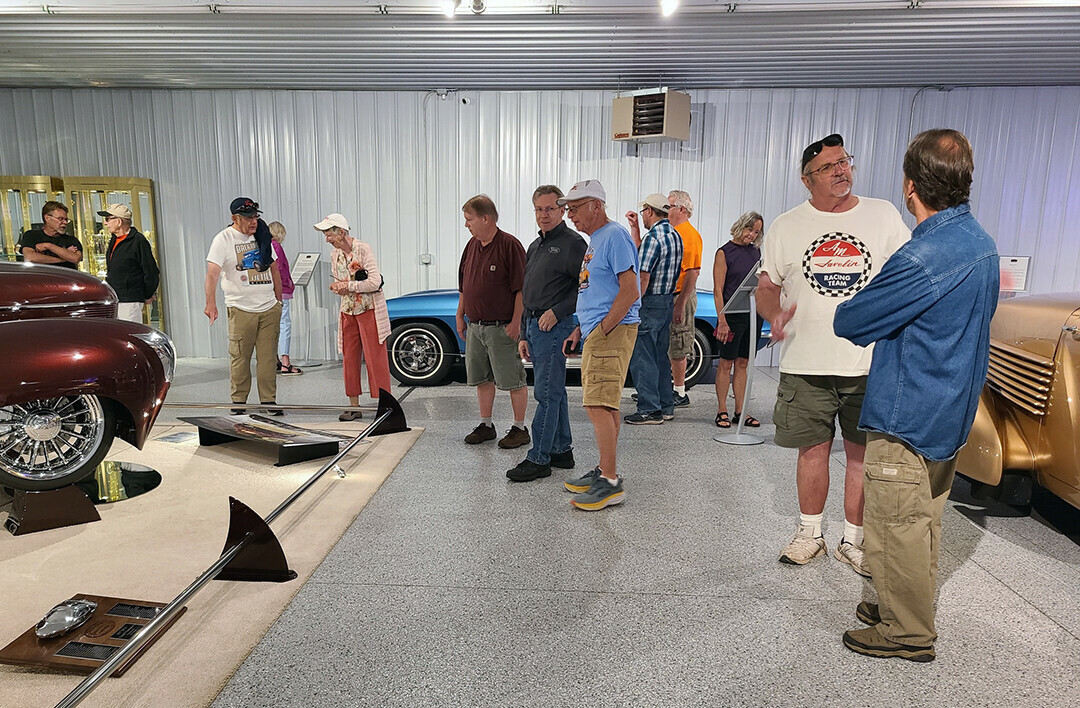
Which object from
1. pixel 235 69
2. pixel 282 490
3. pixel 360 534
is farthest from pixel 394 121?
pixel 360 534

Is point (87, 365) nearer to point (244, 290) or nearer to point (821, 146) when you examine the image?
point (244, 290)

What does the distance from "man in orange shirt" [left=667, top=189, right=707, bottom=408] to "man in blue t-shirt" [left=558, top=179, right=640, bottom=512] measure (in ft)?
6.28

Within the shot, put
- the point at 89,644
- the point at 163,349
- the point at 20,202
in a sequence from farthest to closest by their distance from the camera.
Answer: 1. the point at 20,202
2. the point at 163,349
3. the point at 89,644

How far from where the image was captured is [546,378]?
11.9 feet

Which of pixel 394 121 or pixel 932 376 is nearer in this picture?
pixel 932 376

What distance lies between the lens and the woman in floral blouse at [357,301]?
15.1 ft

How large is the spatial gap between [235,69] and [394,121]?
1.73 m

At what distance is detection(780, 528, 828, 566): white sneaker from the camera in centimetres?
270

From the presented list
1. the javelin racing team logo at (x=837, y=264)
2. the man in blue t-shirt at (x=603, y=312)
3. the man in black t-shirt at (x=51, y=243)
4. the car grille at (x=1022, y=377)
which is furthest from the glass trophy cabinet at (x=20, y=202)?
the car grille at (x=1022, y=377)

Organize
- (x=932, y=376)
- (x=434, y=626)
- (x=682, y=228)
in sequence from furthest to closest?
1. (x=682, y=228)
2. (x=434, y=626)
3. (x=932, y=376)

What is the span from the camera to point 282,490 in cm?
348

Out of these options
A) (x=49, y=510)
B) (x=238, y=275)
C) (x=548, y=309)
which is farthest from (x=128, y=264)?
(x=548, y=309)

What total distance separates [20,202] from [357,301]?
18.4 ft

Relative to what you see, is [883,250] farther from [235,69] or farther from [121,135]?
[121,135]
